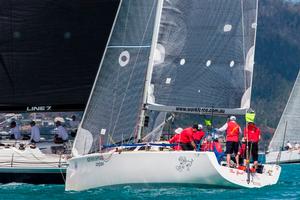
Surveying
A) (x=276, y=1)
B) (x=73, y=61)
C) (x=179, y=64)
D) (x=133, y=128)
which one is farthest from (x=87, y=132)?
(x=276, y=1)

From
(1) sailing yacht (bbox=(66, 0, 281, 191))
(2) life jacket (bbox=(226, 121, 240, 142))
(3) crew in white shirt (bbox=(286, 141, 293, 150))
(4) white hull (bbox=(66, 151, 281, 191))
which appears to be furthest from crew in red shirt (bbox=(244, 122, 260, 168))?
(3) crew in white shirt (bbox=(286, 141, 293, 150))

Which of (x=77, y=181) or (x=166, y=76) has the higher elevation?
(x=166, y=76)

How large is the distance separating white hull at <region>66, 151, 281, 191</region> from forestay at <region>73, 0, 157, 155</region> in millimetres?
1088

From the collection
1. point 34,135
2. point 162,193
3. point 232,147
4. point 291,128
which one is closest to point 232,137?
point 232,147

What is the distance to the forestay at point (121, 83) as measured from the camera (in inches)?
866

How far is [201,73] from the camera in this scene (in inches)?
872

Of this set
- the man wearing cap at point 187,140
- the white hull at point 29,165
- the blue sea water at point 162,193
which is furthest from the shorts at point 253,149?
the white hull at point 29,165

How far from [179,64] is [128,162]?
3037 mm

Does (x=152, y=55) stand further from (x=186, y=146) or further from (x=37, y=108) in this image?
(x=37, y=108)

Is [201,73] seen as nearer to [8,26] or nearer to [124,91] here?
[124,91]

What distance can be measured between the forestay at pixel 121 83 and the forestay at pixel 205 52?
1.84ft

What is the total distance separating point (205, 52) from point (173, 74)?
2.90 ft

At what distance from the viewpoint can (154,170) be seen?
2000cm

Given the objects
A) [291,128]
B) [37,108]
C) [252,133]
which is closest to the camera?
[252,133]
